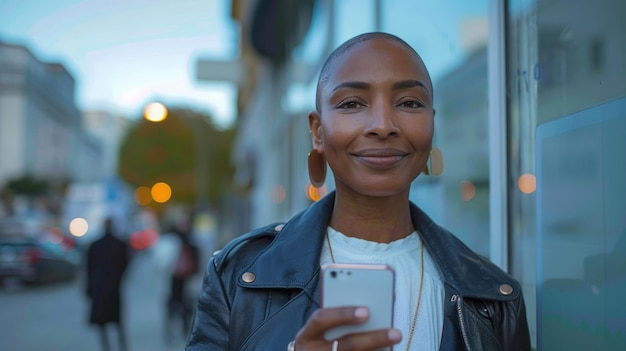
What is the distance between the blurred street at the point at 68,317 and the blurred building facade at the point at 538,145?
626 cm

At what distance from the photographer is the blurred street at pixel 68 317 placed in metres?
9.73

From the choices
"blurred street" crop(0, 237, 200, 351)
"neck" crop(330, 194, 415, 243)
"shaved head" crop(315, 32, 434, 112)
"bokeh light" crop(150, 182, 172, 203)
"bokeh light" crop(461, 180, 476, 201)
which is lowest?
"blurred street" crop(0, 237, 200, 351)

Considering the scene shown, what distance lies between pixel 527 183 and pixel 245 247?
1398 mm

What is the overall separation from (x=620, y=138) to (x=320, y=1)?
6.80 meters

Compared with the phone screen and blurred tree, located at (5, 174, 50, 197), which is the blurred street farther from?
blurred tree, located at (5, 174, 50, 197)

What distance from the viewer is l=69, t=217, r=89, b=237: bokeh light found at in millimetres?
29953

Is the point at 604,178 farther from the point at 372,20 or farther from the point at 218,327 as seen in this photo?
the point at 372,20

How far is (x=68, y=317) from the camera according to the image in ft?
41.9

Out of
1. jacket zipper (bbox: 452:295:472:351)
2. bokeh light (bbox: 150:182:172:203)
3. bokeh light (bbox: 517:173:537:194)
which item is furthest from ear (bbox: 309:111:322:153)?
bokeh light (bbox: 150:182:172:203)

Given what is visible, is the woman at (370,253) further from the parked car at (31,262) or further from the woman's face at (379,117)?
the parked car at (31,262)

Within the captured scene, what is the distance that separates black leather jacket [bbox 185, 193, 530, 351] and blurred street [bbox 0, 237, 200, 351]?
24.3ft

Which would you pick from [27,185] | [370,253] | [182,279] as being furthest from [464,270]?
[27,185]

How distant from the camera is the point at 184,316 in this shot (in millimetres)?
10078

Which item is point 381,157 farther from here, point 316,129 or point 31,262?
point 31,262
